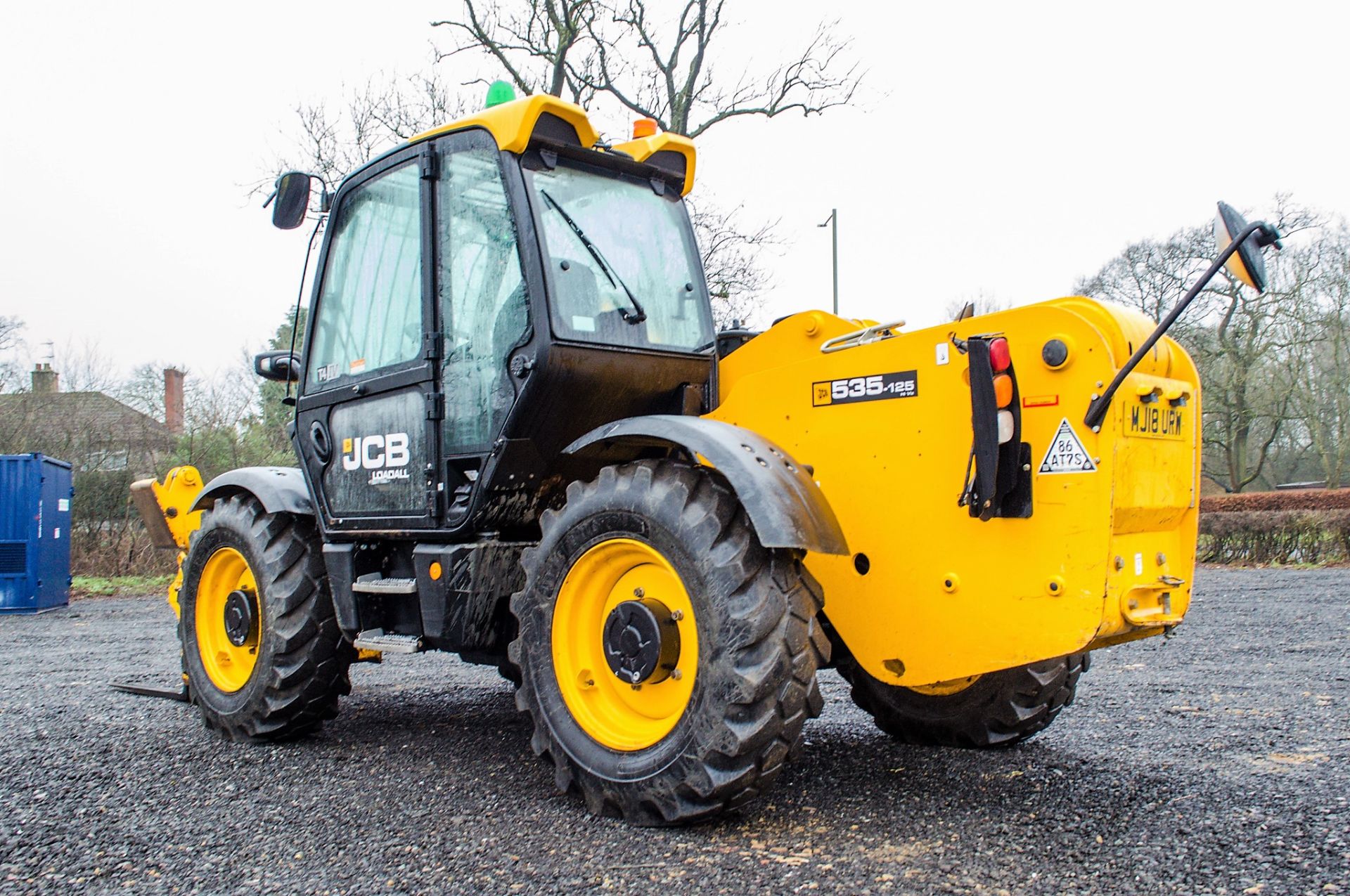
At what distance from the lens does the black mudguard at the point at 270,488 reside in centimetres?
491

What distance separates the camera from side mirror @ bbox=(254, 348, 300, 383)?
17.5ft

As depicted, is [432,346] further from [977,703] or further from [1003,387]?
[977,703]

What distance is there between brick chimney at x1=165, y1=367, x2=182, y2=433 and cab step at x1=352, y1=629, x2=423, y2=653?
1584 cm

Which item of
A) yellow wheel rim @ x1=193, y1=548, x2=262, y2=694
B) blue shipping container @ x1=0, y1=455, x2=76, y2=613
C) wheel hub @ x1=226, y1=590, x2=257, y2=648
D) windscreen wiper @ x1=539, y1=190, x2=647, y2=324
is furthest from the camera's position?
blue shipping container @ x1=0, y1=455, x2=76, y2=613

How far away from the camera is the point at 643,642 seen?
3.35m

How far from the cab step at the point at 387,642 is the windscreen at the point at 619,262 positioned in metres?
1.39

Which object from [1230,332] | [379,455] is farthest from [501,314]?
[1230,332]

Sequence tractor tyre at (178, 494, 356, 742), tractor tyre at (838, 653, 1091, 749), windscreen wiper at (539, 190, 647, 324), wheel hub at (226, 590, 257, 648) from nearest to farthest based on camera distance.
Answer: tractor tyre at (838, 653, 1091, 749)
windscreen wiper at (539, 190, 647, 324)
tractor tyre at (178, 494, 356, 742)
wheel hub at (226, 590, 257, 648)

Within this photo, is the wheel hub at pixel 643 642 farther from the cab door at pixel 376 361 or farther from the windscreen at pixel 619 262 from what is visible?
the cab door at pixel 376 361

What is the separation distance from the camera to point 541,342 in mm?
3859

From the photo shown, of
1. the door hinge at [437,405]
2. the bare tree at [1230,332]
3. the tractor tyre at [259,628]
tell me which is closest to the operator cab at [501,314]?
the door hinge at [437,405]

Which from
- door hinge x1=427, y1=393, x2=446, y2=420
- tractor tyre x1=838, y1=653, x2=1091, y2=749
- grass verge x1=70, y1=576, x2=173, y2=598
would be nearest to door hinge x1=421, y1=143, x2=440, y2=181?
door hinge x1=427, y1=393, x2=446, y2=420

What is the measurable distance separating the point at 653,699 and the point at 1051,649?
48.8 inches

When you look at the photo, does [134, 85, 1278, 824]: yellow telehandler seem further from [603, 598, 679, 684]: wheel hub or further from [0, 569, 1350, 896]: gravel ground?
[0, 569, 1350, 896]: gravel ground
